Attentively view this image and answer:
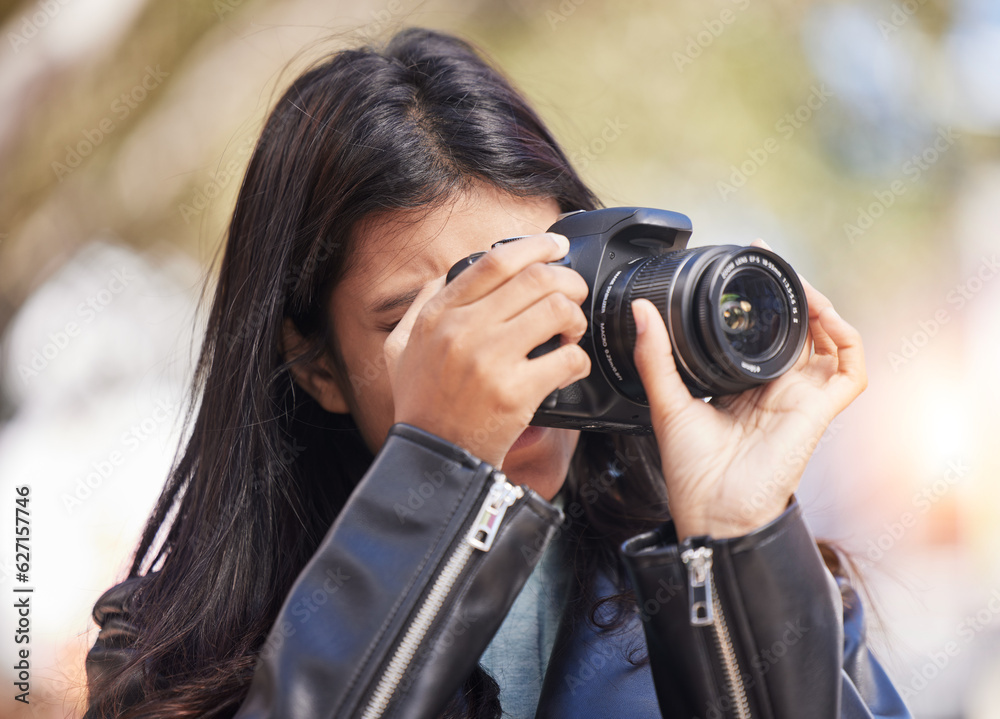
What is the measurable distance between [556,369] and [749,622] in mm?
258

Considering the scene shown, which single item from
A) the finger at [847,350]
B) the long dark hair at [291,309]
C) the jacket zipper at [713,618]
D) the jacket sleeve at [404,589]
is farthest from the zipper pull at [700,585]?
the long dark hair at [291,309]

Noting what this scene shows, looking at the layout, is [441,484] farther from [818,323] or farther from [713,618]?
[818,323]

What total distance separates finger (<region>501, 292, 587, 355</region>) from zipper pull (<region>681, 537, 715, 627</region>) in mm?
217

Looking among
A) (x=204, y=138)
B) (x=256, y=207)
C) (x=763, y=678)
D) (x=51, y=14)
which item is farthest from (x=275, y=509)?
(x=204, y=138)

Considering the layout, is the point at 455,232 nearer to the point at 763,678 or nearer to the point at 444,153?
the point at 444,153

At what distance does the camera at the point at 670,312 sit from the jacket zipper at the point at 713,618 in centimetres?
16

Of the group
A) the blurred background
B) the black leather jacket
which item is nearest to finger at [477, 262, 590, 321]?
the black leather jacket

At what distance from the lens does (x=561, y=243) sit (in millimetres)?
778

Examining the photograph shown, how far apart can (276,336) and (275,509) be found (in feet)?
0.69

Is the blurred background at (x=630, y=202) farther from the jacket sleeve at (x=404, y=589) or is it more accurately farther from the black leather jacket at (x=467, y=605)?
the jacket sleeve at (x=404, y=589)

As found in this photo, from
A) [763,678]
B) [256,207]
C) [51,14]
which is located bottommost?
[763,678]

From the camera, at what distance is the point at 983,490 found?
2.34 metres

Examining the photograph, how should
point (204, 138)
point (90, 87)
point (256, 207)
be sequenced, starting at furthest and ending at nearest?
point (204, 138), point (90, 87), point (256, 207)

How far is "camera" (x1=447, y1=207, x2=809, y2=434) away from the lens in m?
0.71
